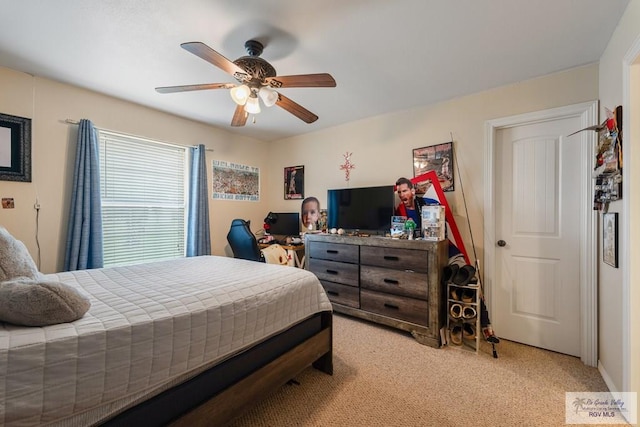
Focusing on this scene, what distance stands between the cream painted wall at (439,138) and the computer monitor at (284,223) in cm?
46

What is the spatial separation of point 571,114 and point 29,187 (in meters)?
4.71

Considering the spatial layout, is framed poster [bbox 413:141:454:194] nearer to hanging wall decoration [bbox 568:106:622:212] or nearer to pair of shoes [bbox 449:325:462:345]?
hanging wall decoration [bbox 568:106:622:212]

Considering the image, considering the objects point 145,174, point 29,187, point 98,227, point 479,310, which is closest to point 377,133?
point 479,310

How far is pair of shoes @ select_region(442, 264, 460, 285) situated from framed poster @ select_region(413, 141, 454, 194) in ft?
2.70

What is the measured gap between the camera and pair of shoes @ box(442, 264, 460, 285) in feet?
7.84

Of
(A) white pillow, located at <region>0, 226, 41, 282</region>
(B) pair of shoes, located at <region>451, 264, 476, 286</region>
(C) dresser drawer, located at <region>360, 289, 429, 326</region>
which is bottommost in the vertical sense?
(C) dresser drawer, located at <region>360, 289, 429, 326</region>

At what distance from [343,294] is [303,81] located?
2.14m

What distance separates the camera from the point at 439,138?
9.34 ft

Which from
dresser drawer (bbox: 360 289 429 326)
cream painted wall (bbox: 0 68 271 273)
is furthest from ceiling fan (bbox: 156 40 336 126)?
dresser drawer (bbox: 360 289 429 326)

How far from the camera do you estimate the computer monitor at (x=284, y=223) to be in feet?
13.0

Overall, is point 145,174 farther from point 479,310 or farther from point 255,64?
point 479,310

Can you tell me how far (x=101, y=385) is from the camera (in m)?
0.94

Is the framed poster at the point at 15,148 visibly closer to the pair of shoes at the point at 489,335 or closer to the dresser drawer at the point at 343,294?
the dresser drawer at the point at 343,294

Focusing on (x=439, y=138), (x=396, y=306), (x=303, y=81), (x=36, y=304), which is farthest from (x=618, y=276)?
(x=36, y=304)
